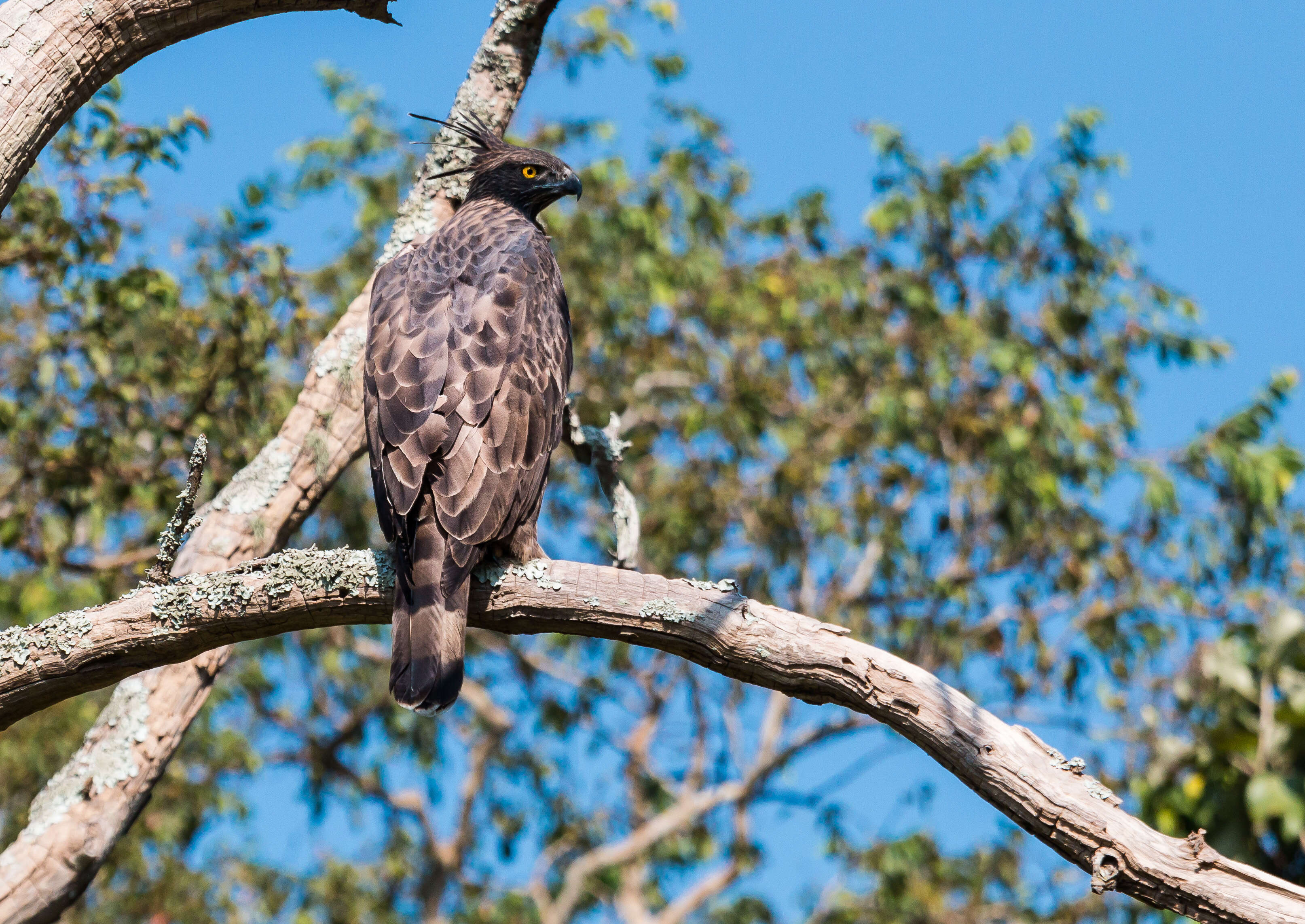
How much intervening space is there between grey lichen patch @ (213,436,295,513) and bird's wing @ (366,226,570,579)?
0.51 metres

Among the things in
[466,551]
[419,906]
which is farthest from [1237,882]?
[419,906]

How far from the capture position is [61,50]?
9.45ft

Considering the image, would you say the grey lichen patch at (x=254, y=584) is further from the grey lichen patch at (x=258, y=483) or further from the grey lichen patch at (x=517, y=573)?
the grey lichen patch at (x=258, y=483)

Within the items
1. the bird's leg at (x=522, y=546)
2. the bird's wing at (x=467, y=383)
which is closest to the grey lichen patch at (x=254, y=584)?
the bird's wing at (x=467, y=383)

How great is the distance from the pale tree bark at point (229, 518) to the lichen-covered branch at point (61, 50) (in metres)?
0.02

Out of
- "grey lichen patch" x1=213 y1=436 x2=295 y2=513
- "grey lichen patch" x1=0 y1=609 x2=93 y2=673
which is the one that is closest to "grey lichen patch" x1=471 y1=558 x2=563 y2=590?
"grey lichen patch" x1=0 y1=609 x2=93 y2=673

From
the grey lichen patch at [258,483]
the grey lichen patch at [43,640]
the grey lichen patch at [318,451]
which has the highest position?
the grey lichen patch at [318,451]

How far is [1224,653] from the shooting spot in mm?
6523

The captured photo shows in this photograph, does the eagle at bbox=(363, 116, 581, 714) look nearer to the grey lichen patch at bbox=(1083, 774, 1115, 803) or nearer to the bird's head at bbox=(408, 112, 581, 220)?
the bird's head at bbox=(408, 112, 581, 220)

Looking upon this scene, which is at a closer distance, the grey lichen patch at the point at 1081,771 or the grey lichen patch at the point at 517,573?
the grey lichen patch at the point at 1081,771

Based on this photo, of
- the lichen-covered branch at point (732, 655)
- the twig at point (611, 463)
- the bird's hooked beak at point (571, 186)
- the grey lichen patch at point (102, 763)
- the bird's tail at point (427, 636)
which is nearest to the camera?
the lichen-covered branch at point (732, 655)

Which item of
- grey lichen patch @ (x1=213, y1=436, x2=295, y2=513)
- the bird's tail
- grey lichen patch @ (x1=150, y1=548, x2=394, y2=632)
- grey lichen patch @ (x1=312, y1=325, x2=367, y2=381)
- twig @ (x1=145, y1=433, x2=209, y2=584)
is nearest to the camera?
twig @ (x1=145, y1=433, x2=209, y2=584)

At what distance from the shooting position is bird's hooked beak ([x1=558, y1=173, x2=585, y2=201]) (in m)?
5.09

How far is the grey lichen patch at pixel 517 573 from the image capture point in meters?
3.22
